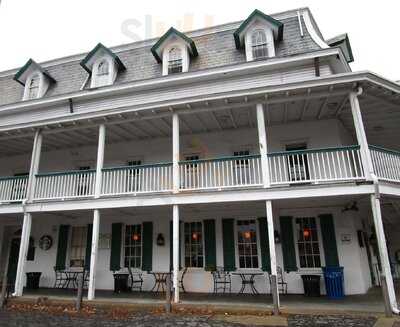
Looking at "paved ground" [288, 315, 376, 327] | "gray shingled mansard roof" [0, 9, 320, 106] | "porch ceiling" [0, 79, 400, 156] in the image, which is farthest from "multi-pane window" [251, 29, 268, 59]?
"paved ground" [288, 315, 376, 327]

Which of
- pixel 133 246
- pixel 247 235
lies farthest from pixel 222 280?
pixel 133 246

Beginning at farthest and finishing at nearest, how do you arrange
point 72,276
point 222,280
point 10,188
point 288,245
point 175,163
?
point 72,276, point 10,188, point 222,280, point 288,245, point 175,163

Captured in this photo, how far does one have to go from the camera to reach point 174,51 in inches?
531

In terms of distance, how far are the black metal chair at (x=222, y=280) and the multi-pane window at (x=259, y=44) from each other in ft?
27.0

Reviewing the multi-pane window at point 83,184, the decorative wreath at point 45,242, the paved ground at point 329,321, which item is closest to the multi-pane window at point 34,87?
the multi-pane window at point 83,184

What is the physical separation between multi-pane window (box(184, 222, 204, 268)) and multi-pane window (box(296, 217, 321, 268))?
3563 millimetres

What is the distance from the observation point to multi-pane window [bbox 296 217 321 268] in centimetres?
1084

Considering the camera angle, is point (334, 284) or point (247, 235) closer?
point (334, 284)

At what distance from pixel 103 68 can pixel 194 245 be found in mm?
8773

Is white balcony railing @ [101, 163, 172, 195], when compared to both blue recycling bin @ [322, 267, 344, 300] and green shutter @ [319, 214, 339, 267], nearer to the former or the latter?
green shutter @ [319, 214, 339, 267]

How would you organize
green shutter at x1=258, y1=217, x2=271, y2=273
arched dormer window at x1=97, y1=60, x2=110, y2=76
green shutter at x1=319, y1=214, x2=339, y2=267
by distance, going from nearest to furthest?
green shutter at x1=319, y1=214, x2=339, y2=267 < green shutter at x1=258, y1=217, x2=271, y2=273 < arched dormer window at x1=97, y1=60, x2=110, y2=76

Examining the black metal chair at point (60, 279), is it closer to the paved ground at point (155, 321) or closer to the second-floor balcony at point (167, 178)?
the second-floor balcony at point (167, 178)

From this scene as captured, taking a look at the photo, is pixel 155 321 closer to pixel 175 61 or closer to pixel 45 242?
pixel 45 242

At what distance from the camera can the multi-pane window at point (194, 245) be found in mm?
11867
